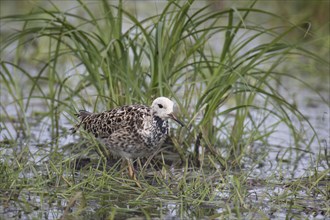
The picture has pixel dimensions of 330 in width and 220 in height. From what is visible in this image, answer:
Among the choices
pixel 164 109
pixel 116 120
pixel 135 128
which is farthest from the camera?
pixel 116 120

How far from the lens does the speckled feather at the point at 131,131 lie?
7.28 metres

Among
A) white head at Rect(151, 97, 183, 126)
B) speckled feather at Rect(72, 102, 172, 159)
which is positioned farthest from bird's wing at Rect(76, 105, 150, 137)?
white head at Rect(151, 97, 183, 126)

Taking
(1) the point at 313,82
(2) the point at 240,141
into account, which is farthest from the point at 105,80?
(1) the point at 313,82

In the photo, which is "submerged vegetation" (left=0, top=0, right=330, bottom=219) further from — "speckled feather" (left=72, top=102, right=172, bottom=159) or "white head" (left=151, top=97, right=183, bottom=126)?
"white head" (left=151, top=97, right=183, bottom=126)

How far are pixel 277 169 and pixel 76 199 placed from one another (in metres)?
2.70

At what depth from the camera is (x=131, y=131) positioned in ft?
24.1

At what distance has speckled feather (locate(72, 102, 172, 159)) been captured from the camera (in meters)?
7.28

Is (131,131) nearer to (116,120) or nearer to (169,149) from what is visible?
(116,120)

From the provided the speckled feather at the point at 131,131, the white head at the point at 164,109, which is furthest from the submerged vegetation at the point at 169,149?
the white head at the point at 164,109

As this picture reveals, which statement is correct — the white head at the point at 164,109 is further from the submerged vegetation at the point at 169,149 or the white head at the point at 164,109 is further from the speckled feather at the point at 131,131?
the submerged vegetation at the point at 169,149

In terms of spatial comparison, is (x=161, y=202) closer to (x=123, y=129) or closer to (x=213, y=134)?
(x=123, y=129)

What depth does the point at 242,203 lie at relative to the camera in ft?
21.0

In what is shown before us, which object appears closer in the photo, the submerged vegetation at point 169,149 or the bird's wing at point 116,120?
the submerged vegetation at point 169,149

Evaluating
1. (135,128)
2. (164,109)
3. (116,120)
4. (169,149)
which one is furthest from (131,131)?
(169,149)
